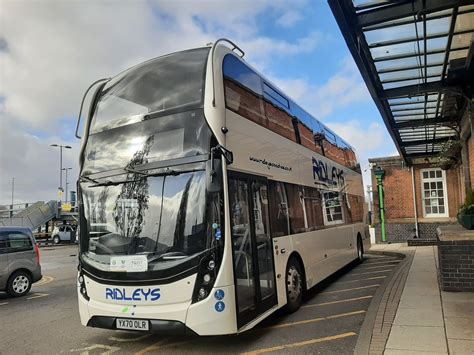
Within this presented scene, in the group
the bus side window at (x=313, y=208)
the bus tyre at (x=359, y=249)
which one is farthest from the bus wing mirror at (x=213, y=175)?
the bus tyre at (x=359, y=249)

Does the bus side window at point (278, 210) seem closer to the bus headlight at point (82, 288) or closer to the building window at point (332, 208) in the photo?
the building window at point (332, 208)

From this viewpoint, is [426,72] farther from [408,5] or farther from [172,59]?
[172,59]

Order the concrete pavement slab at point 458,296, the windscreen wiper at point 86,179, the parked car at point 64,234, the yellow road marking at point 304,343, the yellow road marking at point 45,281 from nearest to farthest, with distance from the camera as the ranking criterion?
the yellow road marking at point 304,343 < the windscreen wiper at point 86,179 < the concrete pavement slab at point 458,296 < the yellow road marking at point 45,281 < the parked car at point 64,234

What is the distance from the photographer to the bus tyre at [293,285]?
720cm

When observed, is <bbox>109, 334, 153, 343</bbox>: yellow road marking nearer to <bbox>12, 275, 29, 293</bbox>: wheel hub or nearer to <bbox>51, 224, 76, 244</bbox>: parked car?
<bbox>12, 275, 29, 293</bbox>: wheel hub

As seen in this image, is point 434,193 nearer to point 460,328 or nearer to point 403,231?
point 403,231

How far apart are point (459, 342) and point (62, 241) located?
4083 centimetres

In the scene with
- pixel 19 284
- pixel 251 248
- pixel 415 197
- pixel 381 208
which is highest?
pixel 415 197

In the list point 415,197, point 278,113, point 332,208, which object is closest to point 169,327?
point 278,113

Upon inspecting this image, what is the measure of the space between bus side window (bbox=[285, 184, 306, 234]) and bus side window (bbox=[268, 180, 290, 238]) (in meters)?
0.22

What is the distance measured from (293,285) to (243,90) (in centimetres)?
352

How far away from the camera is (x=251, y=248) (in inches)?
234

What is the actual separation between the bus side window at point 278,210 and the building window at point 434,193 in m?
18.0

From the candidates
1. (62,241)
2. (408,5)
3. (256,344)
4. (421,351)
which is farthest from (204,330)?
(62,241)
